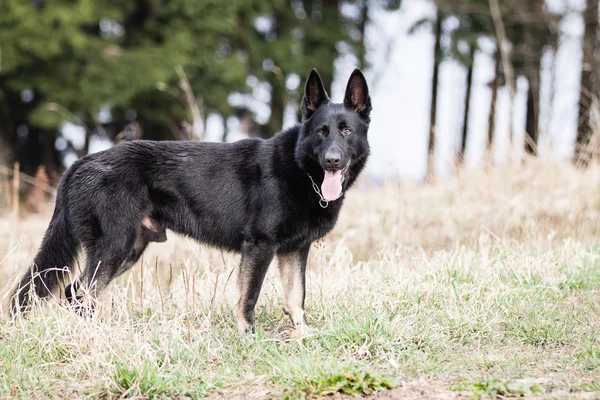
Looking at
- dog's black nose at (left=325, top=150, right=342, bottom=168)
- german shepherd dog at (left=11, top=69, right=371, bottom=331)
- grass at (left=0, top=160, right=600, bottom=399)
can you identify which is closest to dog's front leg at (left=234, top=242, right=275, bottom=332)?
german shepherd dog at (left=11, top=69, right=371, bottom=331)

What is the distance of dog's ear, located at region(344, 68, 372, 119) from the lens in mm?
4281

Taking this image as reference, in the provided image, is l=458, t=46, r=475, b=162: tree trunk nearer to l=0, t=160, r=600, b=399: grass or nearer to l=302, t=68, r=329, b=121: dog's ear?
l=0, t=160, r=600, b=399: grass

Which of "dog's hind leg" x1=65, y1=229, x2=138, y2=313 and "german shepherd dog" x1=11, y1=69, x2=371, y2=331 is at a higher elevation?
"german shepherd dog" x1=11, y1=69, x2=371, y2=331

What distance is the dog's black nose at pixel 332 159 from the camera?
12.8 feet

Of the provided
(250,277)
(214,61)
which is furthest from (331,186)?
(214,61)

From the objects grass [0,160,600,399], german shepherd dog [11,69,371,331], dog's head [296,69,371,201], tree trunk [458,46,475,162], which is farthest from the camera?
tree trunk [458,46,475,162]

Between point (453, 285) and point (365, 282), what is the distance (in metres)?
0.69

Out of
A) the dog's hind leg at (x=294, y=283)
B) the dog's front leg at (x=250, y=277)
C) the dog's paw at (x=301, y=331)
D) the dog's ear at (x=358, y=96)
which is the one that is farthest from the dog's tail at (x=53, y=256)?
the dog's ear at (x=358, y=96)

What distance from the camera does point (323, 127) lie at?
13.6 feet

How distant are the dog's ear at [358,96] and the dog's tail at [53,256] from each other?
6.64 ft

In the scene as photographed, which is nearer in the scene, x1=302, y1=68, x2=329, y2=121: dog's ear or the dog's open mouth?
the dog's open mouth

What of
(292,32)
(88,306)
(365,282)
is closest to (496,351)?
(365,282)

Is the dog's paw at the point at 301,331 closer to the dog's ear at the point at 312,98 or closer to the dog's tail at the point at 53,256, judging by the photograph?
the dog's ear at the point at 312,98

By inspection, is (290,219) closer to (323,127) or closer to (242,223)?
(242,223)
